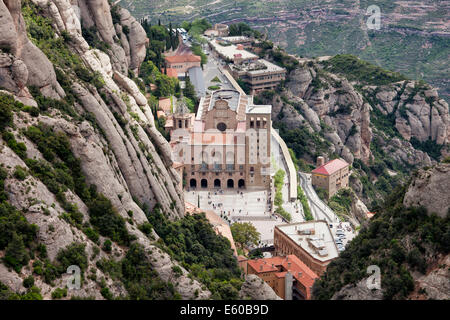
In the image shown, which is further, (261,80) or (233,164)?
(261,80)

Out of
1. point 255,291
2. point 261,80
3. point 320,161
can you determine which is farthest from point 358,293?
point 261,80

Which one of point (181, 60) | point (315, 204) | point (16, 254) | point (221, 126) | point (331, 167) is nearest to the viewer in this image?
point (16, 254)

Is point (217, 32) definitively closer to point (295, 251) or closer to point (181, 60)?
point (181, 60)

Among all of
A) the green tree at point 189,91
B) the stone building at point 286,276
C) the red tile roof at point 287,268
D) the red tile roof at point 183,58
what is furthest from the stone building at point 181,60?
the stone building at point 286,276

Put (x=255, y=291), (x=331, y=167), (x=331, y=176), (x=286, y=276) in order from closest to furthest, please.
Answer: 1. (x=255, y=291)
2. (x=286, y=276)
3. (x=331, y=176)
4. (x=331, y=167)

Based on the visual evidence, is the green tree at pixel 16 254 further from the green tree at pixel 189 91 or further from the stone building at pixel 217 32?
the stone building at pixel 217 32

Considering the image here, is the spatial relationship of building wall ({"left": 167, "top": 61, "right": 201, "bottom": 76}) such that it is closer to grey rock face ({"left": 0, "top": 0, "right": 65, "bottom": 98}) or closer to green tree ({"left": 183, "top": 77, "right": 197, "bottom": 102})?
green tree ({"left": 183, "top": 77, "right": 197, "bottom": 102})

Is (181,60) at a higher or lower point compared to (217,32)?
higher
